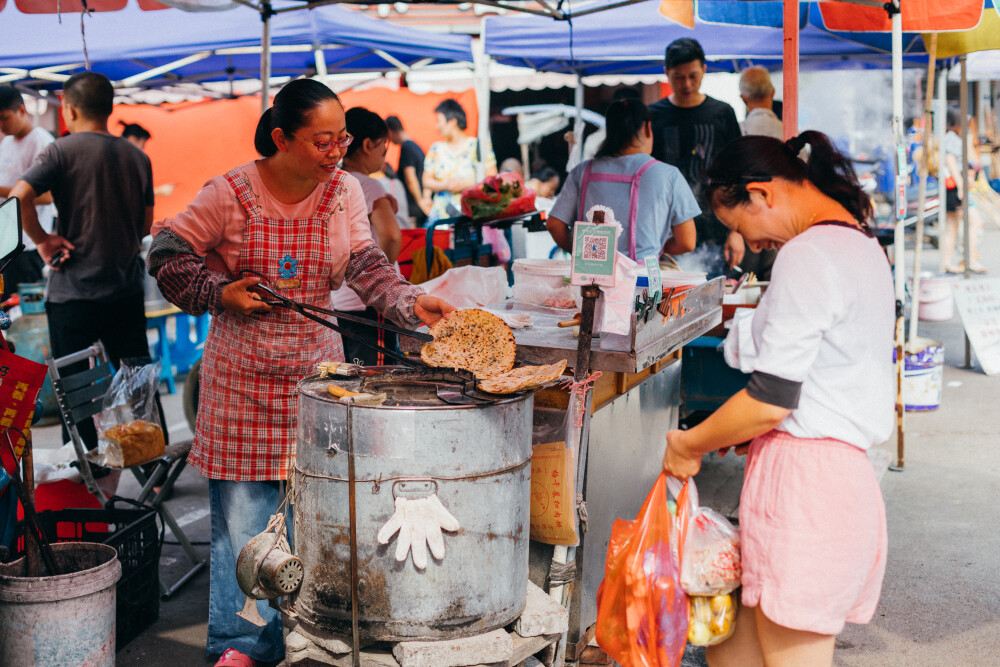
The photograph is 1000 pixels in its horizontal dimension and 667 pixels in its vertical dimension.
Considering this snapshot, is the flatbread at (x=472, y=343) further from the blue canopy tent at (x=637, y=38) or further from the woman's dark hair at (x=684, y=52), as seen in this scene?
the blue canopy tent at (x=637, y=38)

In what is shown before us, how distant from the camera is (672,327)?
9.84ft

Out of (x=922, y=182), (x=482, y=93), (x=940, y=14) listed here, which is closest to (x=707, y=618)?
(x=940, y=14)

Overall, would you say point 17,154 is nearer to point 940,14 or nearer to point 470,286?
point 470,286

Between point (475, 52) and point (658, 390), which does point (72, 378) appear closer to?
point (658, 390)

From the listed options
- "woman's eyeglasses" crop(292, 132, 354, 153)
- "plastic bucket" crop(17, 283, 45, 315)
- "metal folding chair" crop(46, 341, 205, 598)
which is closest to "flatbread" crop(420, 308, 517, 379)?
"woman's eyeglasses" crop(292, 132, 354, 153)

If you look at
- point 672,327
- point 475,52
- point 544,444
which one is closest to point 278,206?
point 544,444

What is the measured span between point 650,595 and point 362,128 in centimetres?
271

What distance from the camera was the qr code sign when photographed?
242 cm

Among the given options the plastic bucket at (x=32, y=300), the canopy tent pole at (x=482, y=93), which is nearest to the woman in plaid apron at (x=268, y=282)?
the plastic bucket at (x=32, y=300)

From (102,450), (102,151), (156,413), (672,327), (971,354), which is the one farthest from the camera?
(971,354)

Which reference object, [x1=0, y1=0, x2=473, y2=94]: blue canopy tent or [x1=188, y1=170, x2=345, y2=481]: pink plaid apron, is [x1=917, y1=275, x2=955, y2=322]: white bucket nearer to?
[x1=0, y1=0, x2=473, y2=94]: blue canopy tent

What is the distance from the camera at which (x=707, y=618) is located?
2234mm

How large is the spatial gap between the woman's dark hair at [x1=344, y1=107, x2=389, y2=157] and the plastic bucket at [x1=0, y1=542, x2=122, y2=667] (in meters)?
2.18

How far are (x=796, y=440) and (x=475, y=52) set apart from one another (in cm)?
754
